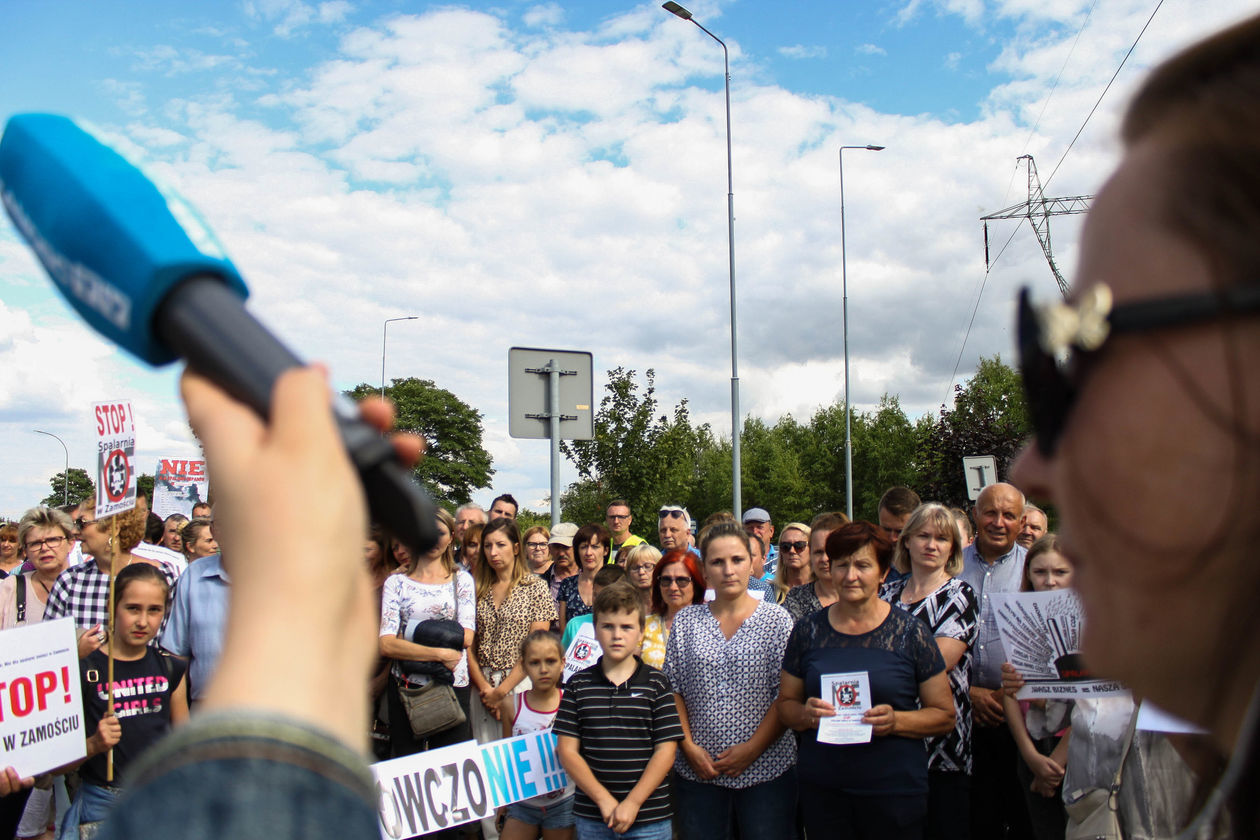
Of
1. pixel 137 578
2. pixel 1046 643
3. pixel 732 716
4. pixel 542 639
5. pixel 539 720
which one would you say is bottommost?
pixel 539 720

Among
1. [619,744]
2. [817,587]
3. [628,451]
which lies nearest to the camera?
[619,744]

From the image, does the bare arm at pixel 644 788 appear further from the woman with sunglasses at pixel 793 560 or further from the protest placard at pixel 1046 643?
the woman with sunglasses at pixel 793 560

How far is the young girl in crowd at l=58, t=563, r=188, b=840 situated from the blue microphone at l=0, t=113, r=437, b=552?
5.15 meters

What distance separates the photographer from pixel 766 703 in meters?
5.66

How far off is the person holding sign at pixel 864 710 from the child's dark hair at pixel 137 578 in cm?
393

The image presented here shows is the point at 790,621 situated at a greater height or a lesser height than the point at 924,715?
greater

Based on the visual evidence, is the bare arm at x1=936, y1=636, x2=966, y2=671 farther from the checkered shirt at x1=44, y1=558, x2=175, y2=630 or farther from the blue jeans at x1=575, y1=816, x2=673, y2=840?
the checkered shirt at x1=44, y1=558, x2=175, y2=630

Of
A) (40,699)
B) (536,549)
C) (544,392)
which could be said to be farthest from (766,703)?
(544,392)

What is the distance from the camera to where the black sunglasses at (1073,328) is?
29.9 inches

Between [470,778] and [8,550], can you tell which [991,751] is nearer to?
[470,778]

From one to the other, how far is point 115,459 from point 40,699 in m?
2.13

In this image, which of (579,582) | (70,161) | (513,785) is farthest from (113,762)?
(70,161)

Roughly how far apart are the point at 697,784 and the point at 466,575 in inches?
112

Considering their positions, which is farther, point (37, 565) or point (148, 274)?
point (37, 565)
